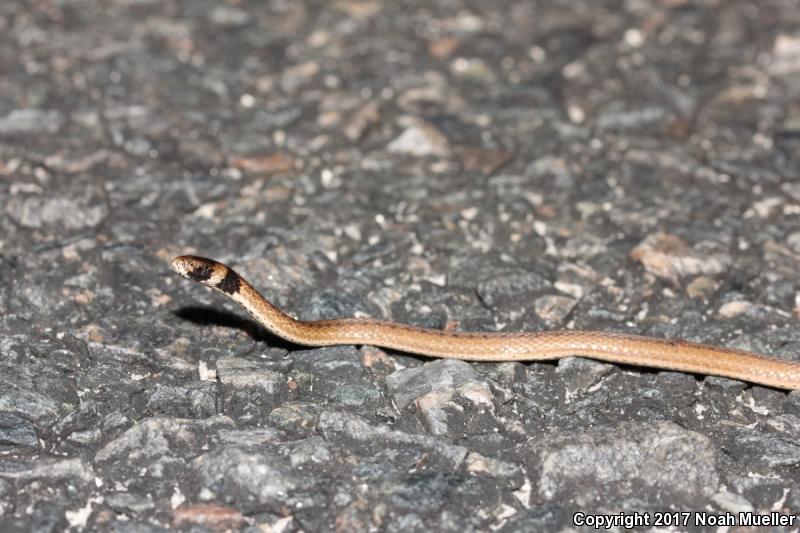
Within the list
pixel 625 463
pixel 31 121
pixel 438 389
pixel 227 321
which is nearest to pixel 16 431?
pixel 227 321

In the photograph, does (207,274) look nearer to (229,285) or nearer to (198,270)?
(198,270)

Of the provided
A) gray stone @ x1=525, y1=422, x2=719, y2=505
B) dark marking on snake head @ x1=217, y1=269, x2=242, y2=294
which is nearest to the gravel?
gray stone @ x1=525, y1=422, x2=719, y2=505

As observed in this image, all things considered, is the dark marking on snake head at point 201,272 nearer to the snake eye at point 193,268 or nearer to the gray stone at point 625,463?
the snake eye at point 193,268

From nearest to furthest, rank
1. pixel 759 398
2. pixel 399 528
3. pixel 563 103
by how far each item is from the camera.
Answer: pixel 399 528 < pixel 759 398 < pixel 563 103

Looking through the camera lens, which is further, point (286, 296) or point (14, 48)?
point (14, 48)

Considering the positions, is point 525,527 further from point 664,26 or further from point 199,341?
point 664,26

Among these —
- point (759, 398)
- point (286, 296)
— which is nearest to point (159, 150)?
point (286, 296)

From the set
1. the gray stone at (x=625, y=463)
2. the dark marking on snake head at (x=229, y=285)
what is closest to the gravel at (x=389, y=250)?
the gray stone at (x=625, y=463)

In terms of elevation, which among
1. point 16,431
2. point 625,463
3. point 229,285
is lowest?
point 16,431
